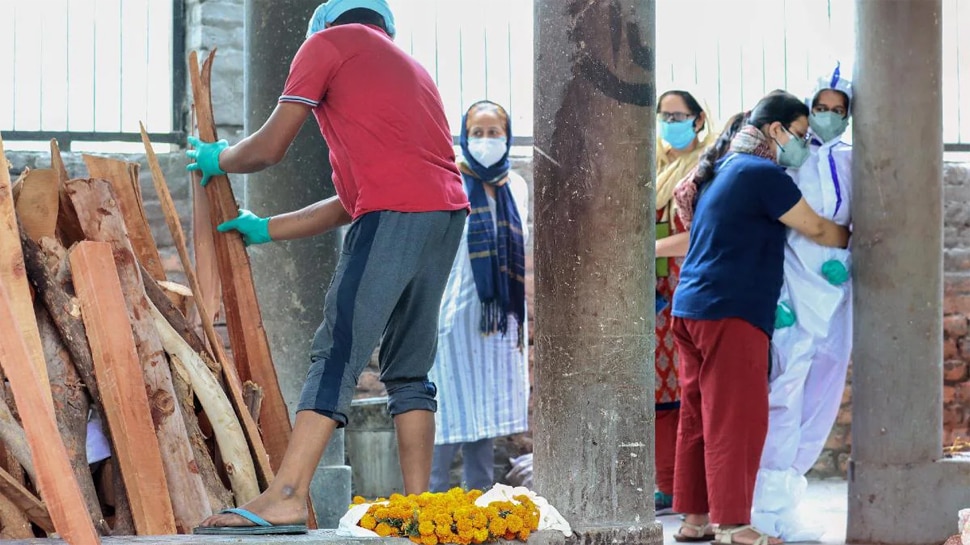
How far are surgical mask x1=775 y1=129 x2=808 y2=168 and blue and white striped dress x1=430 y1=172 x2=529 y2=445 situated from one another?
1.65m

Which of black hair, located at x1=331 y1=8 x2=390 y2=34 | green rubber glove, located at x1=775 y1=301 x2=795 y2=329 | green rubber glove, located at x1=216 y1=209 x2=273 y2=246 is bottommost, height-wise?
green rubber glove, located at x1=775 y1=301 x2=795 y2=329

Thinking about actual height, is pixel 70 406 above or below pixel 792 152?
below

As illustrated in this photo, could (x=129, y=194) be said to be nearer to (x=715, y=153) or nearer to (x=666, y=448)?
(x=715, y=153)

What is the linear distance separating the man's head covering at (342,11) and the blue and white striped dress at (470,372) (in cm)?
286

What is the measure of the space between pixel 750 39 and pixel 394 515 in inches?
233

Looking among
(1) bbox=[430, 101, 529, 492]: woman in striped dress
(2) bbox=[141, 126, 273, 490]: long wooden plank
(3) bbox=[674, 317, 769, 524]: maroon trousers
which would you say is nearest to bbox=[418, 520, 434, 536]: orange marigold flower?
(2) bbox=[141, 126, 273, 490]: long wooden plank

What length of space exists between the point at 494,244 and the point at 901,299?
2105 millimetres

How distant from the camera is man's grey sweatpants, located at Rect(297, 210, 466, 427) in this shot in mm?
4305

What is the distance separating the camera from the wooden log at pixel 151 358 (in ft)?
14.8

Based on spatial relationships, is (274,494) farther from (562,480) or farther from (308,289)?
(308,289)

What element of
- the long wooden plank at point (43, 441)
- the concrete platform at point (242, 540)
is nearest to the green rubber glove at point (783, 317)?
the concrete platform at point (242, 540)

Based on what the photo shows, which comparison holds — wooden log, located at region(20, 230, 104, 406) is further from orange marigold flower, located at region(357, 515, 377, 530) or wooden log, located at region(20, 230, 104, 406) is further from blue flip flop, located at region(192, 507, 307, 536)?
orange marigold flower, located at region(357, 515, 377, 530)

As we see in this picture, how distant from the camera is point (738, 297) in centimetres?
615

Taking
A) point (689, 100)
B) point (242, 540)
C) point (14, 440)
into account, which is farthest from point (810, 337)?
point (14, 440)
